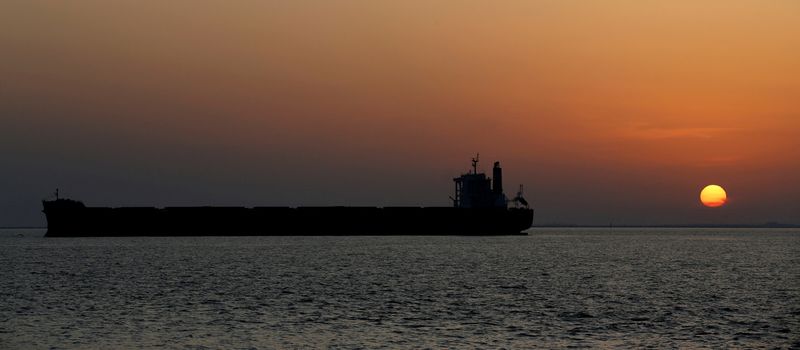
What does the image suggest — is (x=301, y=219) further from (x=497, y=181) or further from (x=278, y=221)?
(x=497, y=181)

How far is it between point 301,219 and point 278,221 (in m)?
3.99

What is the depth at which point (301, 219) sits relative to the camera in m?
134

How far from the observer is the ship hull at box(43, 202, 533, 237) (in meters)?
129

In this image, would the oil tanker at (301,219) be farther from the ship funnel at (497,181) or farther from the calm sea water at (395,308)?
the calm sea water at (395,308)

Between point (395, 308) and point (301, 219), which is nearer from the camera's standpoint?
point (395, 308)

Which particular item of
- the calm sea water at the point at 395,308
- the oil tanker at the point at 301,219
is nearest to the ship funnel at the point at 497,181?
the oil tanker at the point at 301,219

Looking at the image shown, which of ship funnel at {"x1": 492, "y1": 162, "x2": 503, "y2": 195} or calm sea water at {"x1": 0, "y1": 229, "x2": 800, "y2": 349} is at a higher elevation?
ship funnel at {"x1": 492, "y1": 162, "x2": 503, "y2": 195}

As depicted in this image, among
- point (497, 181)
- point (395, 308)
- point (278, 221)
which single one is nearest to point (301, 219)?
point (278, 221)

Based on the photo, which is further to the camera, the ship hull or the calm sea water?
the ship hull

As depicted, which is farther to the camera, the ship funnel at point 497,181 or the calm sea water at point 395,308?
the ship funnel at point 497,181

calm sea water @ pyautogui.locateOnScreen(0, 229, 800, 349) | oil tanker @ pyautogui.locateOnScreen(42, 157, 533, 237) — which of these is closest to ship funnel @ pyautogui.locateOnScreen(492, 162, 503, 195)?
oil tanker @ pyautogui.locateOnScreen(42, 157, 533, 237)

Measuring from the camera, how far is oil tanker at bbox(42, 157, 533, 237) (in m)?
129

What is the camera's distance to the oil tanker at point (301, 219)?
129m

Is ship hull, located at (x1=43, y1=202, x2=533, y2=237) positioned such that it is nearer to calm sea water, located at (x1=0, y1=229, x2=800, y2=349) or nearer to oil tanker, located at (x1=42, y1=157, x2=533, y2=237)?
oil tanker, located at (x1=42, y1=157, x2=533, y2=237)
